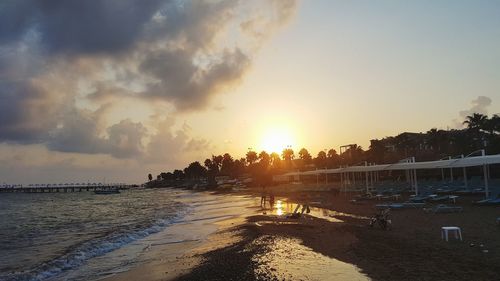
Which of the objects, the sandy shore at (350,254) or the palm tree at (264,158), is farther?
the palm tree at (264,158)

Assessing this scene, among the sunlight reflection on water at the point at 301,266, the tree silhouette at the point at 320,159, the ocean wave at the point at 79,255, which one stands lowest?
the ocean wave at the point at 79,255

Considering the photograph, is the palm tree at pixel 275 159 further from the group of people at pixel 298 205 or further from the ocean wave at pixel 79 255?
the ocean wave at pixel 79 255

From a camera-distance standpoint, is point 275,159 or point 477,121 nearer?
point 477,121

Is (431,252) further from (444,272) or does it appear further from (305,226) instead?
(305,226)

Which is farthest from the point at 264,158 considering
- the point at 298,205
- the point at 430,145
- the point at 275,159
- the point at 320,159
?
the point at 298,205

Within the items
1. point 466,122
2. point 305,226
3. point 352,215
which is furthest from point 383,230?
point 466,122

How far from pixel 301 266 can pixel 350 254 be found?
2.33 metres

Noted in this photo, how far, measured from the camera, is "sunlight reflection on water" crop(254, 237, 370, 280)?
11742 mm

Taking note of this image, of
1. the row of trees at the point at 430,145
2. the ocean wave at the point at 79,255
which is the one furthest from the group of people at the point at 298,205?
the row of trees at the point at 430,145

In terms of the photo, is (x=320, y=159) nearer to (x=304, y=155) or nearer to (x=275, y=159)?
(x=304, y=155)

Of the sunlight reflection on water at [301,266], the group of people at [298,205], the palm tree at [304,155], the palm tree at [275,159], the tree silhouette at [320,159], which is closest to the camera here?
the sunlight reflection on water at [301,266]

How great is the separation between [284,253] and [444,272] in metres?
6.30

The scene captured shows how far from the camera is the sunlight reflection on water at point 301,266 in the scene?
11742mm

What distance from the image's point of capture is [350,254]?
47.9ft
